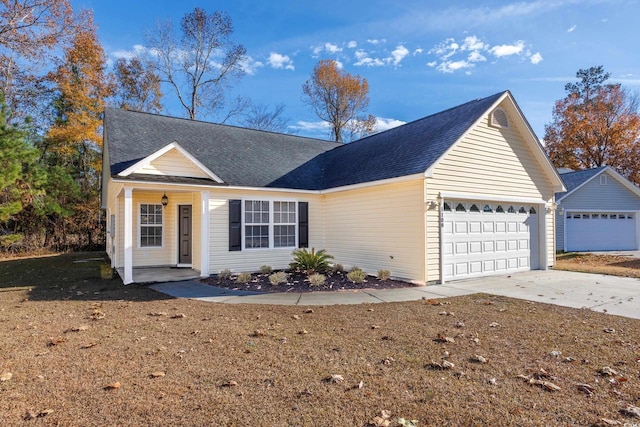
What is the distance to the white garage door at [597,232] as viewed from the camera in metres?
19.4

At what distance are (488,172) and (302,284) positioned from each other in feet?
20.6

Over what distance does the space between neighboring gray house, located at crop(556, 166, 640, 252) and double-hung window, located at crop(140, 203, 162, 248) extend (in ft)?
62.8

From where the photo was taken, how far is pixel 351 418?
2809mm

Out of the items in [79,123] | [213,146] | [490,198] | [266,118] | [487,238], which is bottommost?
[487,238]

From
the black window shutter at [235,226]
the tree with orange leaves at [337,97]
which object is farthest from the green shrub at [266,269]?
the tree with orange leaves at [337,97]

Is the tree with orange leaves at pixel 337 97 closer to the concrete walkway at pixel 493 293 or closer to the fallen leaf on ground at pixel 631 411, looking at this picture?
the concrete walkway at pixel 493 293

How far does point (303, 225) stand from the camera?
12195 millimetres

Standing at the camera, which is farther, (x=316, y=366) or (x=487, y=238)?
(x=487, y=238)

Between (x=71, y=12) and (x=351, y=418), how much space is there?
77.6ft

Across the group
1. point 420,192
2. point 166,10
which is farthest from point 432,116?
point 166,10

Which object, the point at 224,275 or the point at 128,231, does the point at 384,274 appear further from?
the point at 128,231

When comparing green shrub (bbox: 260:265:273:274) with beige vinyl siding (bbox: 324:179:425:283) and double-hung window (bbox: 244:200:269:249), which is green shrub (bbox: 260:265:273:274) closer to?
double-hung window (bbox: 244:200:269:249)

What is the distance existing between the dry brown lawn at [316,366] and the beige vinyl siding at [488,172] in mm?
3386

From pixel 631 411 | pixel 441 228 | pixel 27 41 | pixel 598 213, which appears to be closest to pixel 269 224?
pixel 441 228
